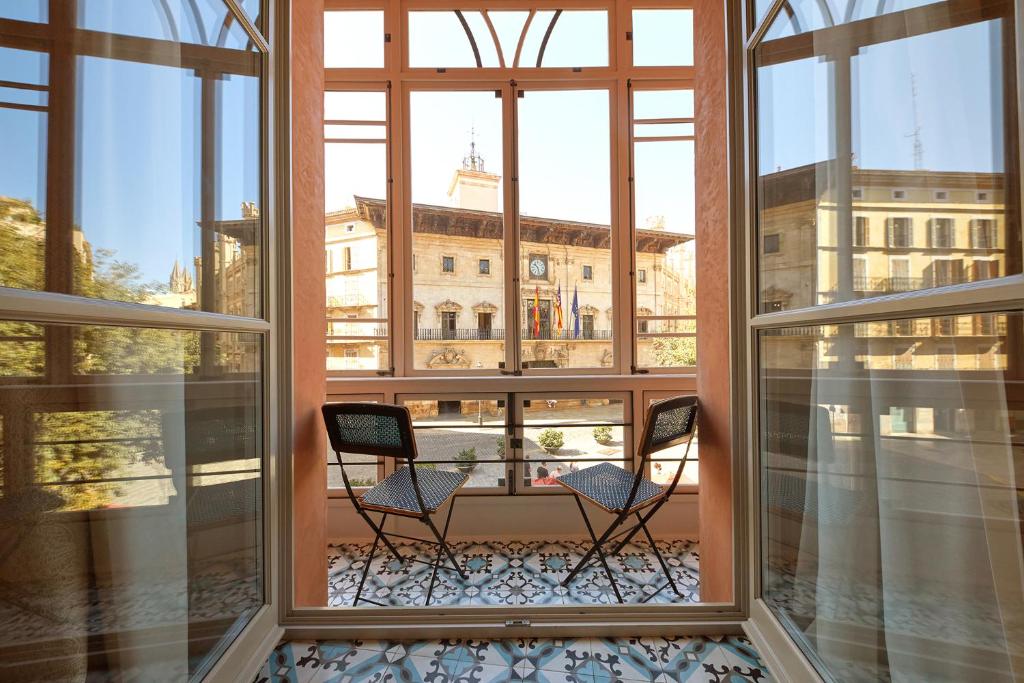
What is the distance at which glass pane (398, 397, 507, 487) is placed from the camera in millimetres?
2488

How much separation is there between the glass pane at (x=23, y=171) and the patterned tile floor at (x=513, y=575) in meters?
1.94

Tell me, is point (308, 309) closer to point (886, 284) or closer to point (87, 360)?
point (87, 360)

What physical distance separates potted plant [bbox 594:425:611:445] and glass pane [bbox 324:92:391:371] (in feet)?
4.60

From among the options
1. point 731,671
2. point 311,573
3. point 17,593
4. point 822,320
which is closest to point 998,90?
point 822,320

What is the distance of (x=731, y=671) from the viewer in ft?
3.23

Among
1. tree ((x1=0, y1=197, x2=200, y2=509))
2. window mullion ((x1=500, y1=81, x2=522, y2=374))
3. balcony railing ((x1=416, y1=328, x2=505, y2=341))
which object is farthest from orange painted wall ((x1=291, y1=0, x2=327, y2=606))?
window mullion ((x1=500, y1=81, x2=522, y2=374))

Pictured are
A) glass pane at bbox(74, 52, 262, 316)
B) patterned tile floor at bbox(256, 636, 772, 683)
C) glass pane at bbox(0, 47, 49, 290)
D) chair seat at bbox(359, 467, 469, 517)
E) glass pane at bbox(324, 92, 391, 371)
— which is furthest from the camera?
glass pane at bbox(324, 92, 391, 371)

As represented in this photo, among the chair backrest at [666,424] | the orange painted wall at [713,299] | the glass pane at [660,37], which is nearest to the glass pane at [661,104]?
the glass pane at [660,37]

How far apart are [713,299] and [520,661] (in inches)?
50.0

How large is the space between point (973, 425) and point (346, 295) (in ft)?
8.83

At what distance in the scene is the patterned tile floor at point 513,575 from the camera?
6.40 ft

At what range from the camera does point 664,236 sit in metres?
2.63

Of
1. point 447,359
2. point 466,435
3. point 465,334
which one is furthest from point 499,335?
point 466,435

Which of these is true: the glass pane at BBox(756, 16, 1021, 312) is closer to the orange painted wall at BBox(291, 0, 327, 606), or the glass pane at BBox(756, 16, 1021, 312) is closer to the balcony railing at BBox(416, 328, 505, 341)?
the orange painted wall at BBox(291, 0, 327, 606)
